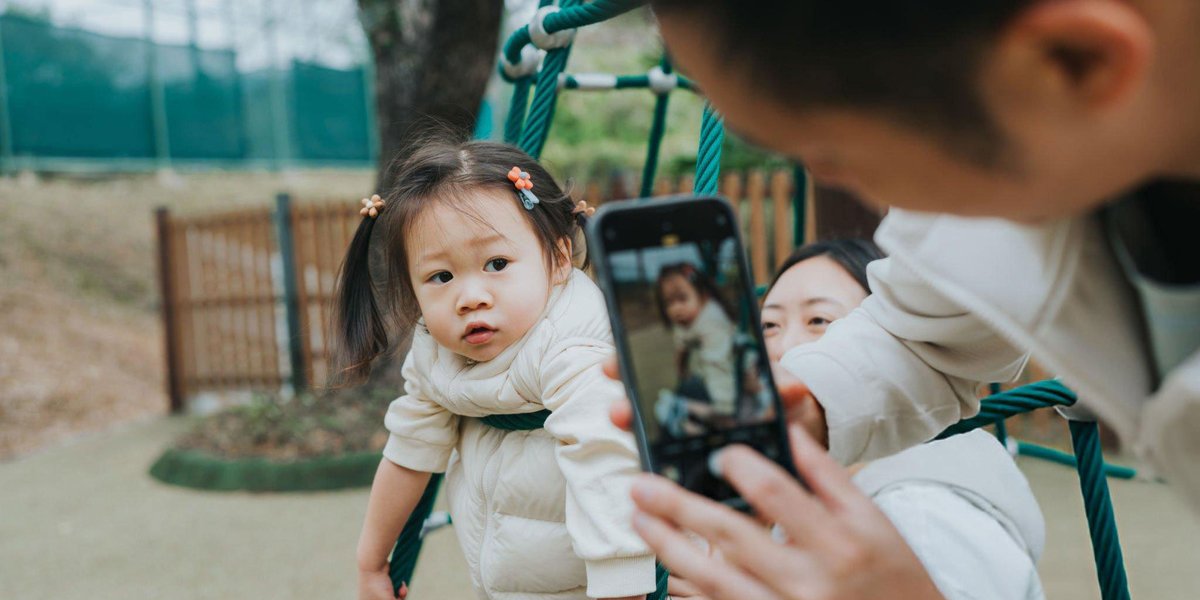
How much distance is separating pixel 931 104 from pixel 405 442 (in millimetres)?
979

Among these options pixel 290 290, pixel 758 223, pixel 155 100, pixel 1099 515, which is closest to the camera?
pixel 1099 515

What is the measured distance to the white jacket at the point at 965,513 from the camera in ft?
3.77

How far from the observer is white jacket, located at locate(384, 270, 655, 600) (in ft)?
3.43

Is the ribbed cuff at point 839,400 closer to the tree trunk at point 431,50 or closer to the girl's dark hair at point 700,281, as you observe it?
the girl's dark hair at point 700,281

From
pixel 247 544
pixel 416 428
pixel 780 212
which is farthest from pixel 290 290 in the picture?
pixel 416 428

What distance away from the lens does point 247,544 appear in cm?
331

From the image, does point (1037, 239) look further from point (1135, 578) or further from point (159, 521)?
point (159, 521)

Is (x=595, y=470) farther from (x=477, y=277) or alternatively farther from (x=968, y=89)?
(x=968, y=89)

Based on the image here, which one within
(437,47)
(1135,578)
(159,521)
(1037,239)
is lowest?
(159,521)

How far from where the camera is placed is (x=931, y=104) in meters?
0.47

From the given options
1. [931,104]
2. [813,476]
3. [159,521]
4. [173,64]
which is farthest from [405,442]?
[173,64]

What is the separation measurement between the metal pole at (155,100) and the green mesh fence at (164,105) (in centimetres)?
2

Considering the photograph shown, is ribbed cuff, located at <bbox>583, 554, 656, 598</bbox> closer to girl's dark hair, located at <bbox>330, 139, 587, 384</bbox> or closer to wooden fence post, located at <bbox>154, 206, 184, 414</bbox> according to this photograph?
girl's dark hair, located at <bbox>330, 139, 587, 384</bbox>

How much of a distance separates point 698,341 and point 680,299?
3 centimetres
